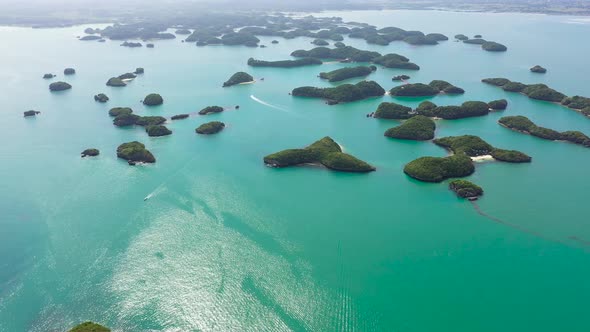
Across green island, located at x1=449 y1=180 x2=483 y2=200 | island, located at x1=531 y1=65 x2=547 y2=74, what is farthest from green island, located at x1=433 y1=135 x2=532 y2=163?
island, located at x1=531 y1=65 x2=547 y2=74

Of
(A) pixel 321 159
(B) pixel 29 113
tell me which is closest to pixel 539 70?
(A) pixel 321 159

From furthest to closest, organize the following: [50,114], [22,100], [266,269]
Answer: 1. [22,100]
2. [50,114]
3. [266,269]

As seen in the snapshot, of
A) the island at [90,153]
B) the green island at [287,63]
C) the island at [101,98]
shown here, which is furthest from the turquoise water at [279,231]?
the green island at [287,63]

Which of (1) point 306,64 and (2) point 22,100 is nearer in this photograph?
(2) point 22,100

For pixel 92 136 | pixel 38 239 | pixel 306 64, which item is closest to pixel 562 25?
pixel 306 64

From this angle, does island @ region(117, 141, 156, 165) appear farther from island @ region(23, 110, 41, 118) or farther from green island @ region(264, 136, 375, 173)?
island @ region(23, 110, 41, 118)

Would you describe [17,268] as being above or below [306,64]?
above

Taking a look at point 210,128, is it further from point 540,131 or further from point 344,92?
point 540,131

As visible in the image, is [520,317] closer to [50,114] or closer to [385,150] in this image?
[385,150]
